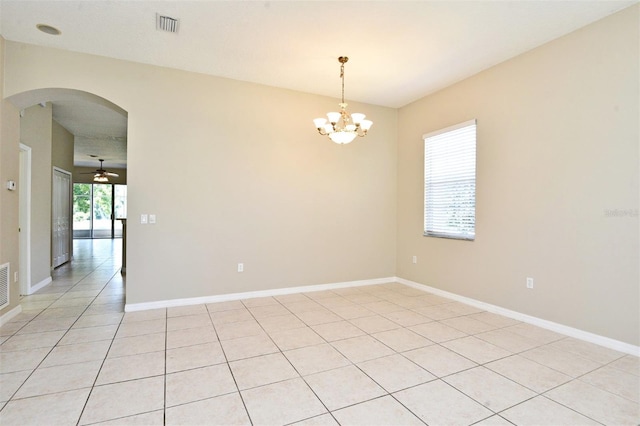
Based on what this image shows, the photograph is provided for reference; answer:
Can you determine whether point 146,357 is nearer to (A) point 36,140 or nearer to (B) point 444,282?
(B) point 444,282

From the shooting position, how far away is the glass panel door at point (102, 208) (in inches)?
529

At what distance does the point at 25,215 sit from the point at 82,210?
10.2 m

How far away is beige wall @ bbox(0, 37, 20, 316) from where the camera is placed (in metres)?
3.35

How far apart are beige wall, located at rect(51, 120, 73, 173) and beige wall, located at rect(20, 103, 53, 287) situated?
0.86 meters

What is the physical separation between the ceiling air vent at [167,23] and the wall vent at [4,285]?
300cm

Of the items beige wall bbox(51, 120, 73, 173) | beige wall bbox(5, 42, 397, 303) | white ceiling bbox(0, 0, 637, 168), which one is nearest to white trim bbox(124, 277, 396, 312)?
beige wall bbox(5, 42, 397, 303)

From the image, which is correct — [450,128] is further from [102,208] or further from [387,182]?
[102,208]

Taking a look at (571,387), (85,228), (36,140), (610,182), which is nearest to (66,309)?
(36,140)

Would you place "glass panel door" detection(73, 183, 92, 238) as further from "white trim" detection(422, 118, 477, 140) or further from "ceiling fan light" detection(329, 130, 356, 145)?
"white trim" detection(422, 118, 477, 140)

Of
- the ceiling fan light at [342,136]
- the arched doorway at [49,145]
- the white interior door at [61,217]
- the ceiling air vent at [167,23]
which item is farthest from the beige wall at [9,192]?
the ceiling fan light at [342,136]

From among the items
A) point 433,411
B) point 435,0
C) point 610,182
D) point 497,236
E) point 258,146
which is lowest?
point 433,411

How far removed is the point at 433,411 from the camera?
1973 mm

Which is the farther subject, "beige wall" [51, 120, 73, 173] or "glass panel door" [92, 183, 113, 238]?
"glass panel door" [92, 183, 113, 238]

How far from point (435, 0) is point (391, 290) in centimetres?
382
